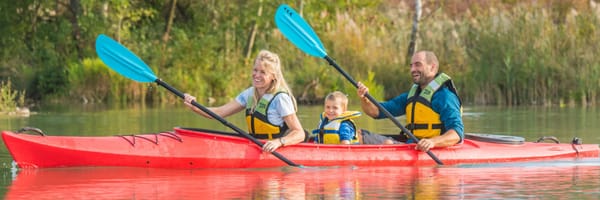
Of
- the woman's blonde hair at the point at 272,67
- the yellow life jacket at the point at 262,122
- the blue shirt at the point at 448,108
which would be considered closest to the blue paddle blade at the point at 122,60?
the yellow life jacket at the point at 262,122

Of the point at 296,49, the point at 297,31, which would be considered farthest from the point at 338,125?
the point at 296,49

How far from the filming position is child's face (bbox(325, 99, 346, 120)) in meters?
10.2

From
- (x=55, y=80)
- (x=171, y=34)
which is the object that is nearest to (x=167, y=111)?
(x=55, y=80)

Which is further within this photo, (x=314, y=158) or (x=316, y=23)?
(x=316, y=23)

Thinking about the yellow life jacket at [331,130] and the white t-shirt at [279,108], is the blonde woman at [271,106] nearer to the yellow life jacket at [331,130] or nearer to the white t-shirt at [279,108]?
the white t-shirt at [279,108]

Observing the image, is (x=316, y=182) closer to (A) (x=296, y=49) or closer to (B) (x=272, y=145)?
(B) (x=272, y=145)

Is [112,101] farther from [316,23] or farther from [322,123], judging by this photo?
[322,123]

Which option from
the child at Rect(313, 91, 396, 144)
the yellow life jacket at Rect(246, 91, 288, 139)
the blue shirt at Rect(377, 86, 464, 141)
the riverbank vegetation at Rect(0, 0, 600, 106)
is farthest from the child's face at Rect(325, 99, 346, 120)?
the riverbank vegetation at Rect(0, 0, 600, 106)

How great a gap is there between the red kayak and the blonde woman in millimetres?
125

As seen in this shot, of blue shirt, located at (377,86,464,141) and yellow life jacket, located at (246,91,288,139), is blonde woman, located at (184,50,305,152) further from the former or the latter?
blue shirt, located at (377,86,464,141)

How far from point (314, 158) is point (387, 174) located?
624 millimetres

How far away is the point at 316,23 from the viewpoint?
24.3m

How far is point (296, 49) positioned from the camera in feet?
74.8

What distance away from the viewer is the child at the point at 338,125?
10.2 meters
